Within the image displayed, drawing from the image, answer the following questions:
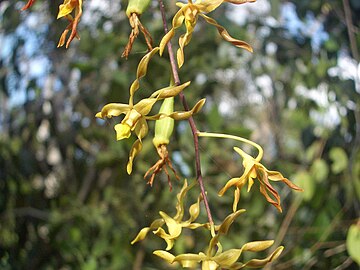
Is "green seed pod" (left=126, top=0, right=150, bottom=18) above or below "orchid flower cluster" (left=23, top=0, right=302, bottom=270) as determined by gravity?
above

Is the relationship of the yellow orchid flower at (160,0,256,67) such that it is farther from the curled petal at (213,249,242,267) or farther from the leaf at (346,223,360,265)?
the leaf at (346,223,360,265)

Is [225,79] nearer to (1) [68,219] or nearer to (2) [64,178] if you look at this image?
(2) [64,178]

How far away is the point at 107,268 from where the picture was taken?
1499 mm

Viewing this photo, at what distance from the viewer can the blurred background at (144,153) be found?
4.62ft

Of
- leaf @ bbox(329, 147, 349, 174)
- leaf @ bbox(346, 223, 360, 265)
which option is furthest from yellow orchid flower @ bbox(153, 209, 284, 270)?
leaf @ bbox(329, 147, 349, 174)

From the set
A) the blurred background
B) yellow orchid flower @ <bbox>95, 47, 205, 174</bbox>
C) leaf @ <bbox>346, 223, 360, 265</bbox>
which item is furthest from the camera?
the blurred background

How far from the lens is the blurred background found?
1.41 metres

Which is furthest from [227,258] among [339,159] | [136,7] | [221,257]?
[339,159]

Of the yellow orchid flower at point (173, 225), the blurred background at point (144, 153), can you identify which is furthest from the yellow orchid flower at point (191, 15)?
the blurred background at point (144, 153)

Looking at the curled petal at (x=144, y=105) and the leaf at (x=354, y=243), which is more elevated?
the curled petal at (x=144, y=105)

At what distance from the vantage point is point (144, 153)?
60.8 inches

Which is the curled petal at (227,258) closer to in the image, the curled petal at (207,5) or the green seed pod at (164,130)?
the green seed pod at (164,130)

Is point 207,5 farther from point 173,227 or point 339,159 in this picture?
point 339,159

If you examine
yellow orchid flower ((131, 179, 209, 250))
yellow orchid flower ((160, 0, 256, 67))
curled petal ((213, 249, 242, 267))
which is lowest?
curled petal ((213, 249, 242, 267))
